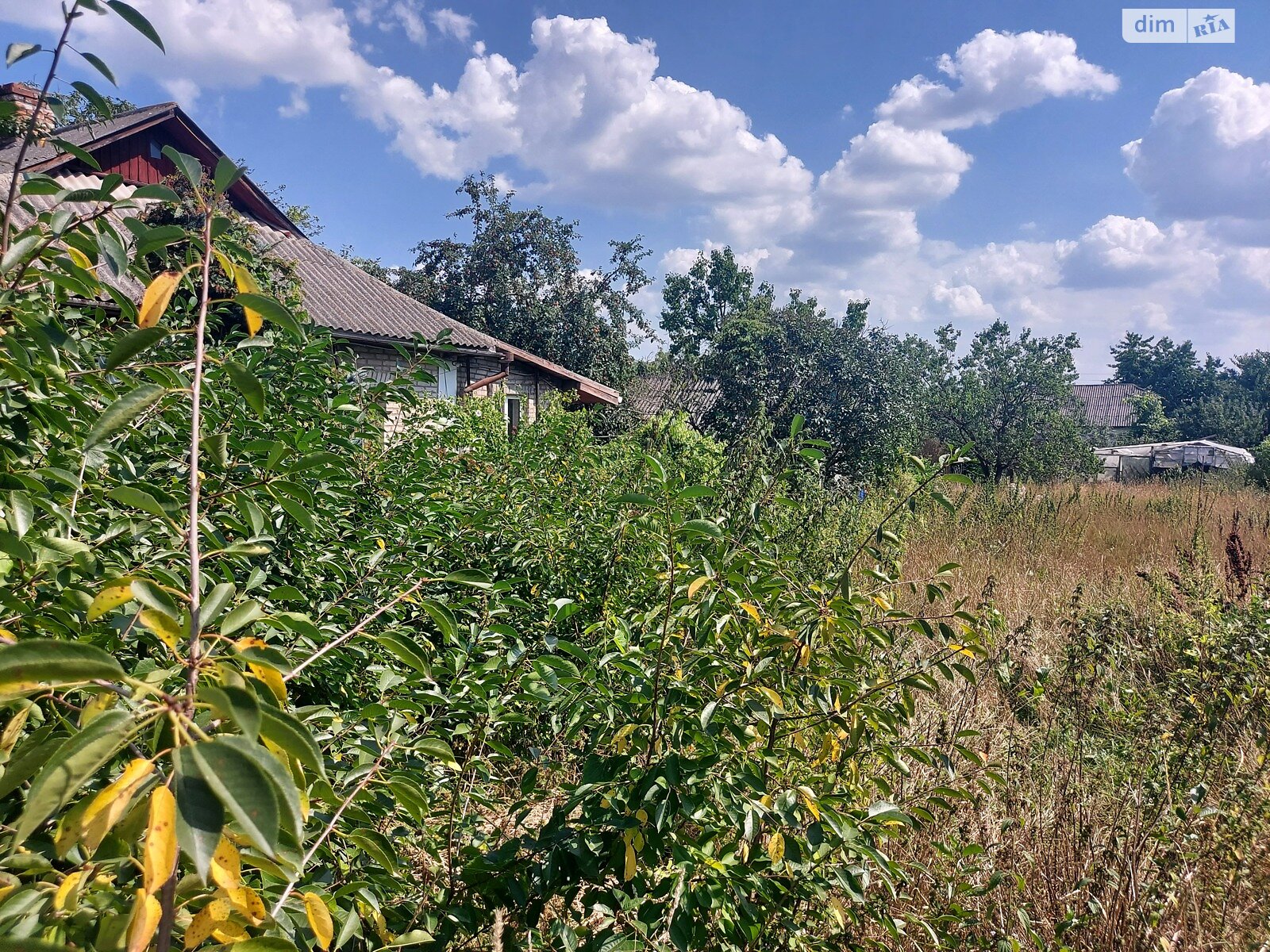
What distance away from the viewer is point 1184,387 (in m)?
58.0

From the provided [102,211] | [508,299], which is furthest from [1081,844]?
[508,299]

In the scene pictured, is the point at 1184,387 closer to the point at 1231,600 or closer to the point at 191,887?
the point at 1231,600

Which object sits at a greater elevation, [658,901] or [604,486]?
[604,486]

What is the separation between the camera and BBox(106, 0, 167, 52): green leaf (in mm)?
1054

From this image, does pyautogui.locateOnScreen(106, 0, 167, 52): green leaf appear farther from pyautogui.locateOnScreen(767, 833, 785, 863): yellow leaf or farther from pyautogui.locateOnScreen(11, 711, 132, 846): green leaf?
pyautogui.locateOnScreen(767, 833, 785, 863): yellow leaf

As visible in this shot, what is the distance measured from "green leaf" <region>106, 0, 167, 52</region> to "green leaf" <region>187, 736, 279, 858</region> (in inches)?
41.8

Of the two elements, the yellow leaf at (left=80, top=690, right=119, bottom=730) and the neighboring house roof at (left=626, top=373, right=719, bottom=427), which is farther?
the neighboring house roof at (left=626, top=373, right=719, bottom=427)

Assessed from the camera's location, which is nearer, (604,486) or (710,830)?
(710,830)

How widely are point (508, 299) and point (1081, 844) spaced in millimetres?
26278

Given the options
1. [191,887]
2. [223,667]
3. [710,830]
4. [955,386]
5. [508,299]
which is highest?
[508,299]

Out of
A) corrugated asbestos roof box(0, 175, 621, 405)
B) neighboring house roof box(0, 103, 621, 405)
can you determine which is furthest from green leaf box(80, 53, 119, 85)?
corrugated asbestos roof box(0, 175, 621, 405)

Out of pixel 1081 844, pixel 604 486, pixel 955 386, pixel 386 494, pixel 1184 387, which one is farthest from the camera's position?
pixel 1184 387

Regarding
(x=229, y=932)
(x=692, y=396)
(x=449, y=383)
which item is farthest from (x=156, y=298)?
(x=692, y=396)

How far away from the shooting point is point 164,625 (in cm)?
66
